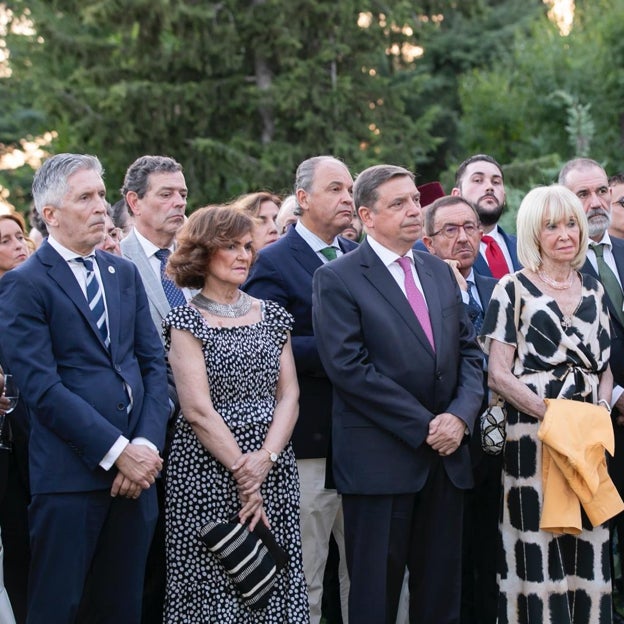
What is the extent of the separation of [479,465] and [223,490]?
1659mm

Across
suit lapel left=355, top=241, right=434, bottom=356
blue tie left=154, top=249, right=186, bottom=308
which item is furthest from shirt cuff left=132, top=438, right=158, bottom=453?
suit lapel left=355, top=241, right=434, bottom=356

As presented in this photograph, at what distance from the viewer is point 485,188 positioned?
7227 millimetres

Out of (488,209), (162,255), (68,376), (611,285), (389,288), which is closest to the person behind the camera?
(68,376)

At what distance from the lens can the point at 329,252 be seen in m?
6.03

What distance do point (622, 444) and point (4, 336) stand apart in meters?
3.55

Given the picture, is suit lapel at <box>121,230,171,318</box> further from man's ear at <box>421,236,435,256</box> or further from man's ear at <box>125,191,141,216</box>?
man's ear at <box>421,236,435,256</box>

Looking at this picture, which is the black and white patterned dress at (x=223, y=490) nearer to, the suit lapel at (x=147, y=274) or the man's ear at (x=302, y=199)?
the suit lapel at (x=147, y=274)

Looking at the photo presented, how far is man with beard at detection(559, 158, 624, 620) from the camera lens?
6137 mm

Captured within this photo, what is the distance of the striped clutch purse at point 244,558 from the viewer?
4824 millimetres

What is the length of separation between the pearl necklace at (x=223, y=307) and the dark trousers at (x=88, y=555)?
921 mm

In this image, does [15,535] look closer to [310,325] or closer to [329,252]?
[310,325]

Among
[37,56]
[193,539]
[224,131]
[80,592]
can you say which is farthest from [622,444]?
[37,56]

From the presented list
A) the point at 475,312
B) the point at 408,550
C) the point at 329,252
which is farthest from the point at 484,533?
the point at 329,252

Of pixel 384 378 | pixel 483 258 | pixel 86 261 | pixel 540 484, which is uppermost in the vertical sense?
pixel 483 258
